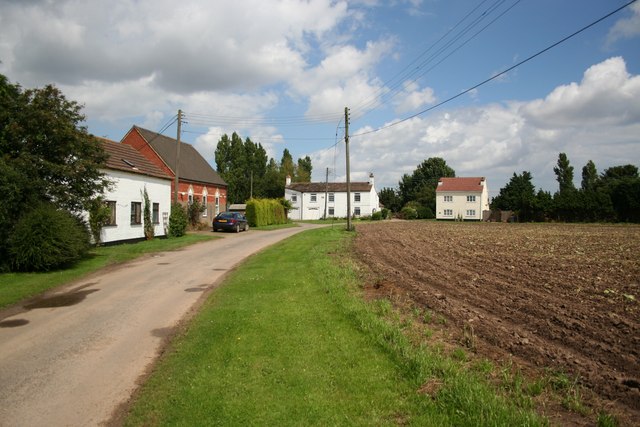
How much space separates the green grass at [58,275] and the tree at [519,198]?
5450 centimetres

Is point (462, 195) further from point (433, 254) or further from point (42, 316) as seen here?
point (42, 316)

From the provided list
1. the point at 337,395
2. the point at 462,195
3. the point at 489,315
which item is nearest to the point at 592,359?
the point at 489,315

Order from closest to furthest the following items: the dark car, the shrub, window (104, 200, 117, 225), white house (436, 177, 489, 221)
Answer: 1. window (104, 200, 117, 225)
2. the dark car
3. the shrub
4. white house (436, 177, 489, 221)

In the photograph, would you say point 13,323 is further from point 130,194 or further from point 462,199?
point 462,199

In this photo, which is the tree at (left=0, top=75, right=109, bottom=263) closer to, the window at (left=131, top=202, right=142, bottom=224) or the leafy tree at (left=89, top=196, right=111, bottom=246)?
the leafy tree at (left=89, top=196, right=111, bottom=246)

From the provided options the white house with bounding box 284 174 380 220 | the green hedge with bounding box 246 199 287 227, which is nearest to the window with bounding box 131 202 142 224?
the green hedge with bounding box 246 199 287 227

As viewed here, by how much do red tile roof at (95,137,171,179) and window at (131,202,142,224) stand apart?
199 cm

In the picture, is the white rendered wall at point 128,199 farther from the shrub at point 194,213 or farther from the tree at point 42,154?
the shrub at point 194,213

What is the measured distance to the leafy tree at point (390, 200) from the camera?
97613 mm

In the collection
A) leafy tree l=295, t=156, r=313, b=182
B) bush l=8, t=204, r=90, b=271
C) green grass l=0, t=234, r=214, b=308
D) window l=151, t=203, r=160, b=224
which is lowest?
green grass l=0, t=234, r=214, b=308

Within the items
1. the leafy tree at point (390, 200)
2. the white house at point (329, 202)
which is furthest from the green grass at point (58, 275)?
the leafy tree at point (390, 200)

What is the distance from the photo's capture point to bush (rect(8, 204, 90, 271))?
1391 centimetres

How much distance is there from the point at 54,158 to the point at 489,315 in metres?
16.6

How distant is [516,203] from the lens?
63250mm
